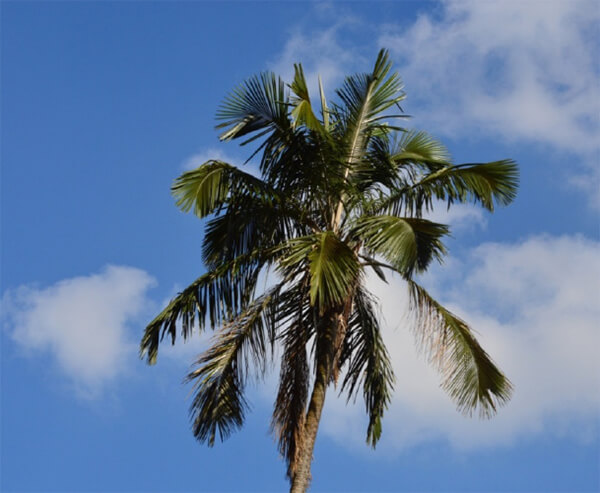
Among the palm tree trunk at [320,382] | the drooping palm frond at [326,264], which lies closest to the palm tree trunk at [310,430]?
the palm tree trunk at [320,382]

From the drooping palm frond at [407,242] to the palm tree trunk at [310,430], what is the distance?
176cm

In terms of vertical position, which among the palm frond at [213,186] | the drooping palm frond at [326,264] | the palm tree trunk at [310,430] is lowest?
the palm tree trunk at [310,430]

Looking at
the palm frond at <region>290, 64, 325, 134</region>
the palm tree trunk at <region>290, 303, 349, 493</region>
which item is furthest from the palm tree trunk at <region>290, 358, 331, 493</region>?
the palm frond at <region>290, 64, 325, 134</region>

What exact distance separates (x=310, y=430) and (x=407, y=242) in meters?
2.76

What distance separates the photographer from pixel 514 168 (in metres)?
13.2

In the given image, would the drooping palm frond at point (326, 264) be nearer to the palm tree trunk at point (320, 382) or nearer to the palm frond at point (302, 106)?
the palm tree trunk at point (320, 382)

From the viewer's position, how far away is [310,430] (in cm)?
1230

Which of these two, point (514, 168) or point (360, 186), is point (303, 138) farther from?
point (514, 168)

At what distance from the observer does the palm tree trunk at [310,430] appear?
1201cm

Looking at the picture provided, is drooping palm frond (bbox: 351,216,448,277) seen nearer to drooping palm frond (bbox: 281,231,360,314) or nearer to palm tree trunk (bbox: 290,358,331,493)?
drooping palm frond (bbox: 281,231,360,314)

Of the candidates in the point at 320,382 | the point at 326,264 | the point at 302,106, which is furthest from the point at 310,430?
the point at 302,106

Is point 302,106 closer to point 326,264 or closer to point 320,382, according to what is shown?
point 326,264

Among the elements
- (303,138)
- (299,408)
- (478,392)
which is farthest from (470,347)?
(303,138)

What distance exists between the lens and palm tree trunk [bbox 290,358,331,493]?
12.0 meters
